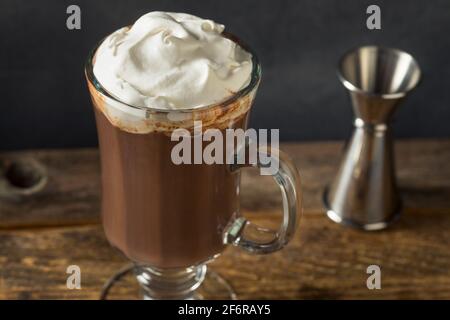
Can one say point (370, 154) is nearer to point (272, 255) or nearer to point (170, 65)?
point (272, 255)

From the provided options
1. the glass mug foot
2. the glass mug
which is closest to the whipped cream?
the glass mug

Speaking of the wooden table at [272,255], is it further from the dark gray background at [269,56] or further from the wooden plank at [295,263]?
the dark gray background at [269,56]

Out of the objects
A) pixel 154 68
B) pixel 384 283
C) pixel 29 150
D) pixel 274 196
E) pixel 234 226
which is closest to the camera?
pixel 154 68

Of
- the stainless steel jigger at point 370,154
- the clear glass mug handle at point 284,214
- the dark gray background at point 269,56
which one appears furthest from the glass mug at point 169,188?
the dark gray background at point 269,56

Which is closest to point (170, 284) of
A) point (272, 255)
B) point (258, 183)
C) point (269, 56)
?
point (272, 255)
